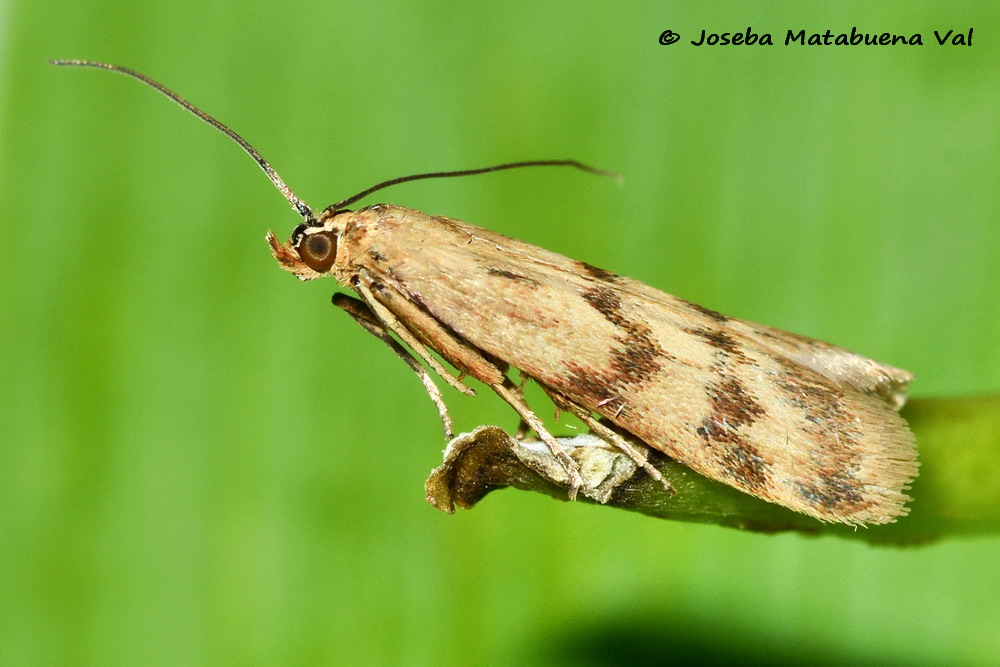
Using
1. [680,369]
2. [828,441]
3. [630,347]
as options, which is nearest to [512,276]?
[630,347]

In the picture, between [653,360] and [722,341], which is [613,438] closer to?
[653,360]

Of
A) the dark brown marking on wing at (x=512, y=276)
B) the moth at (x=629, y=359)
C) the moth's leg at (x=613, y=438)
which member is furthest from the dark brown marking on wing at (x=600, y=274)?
the moth's leg at (x=613, y=438)

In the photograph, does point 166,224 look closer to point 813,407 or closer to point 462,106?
point 462,106

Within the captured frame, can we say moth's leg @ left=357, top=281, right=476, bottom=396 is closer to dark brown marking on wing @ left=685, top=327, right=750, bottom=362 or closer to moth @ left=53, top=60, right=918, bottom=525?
moth @ left=53, top=60, right=918, bottom=525

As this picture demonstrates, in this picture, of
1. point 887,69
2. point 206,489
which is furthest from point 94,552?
point 887,69

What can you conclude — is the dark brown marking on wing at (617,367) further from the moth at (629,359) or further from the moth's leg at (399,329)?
the moth's leg at (399,329)

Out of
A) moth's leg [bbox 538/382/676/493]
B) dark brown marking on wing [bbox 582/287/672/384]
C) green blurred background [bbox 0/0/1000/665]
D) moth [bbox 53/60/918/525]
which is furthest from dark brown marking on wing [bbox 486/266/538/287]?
green blurred background [bbox 0/0/1000/665]
